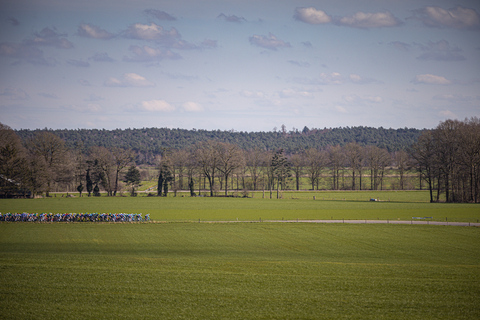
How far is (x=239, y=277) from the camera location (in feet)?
58.2

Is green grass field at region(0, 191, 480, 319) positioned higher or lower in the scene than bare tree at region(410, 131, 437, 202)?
lower

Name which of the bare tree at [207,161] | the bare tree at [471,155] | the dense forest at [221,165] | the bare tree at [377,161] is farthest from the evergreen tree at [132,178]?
the bare tree at [471,155]

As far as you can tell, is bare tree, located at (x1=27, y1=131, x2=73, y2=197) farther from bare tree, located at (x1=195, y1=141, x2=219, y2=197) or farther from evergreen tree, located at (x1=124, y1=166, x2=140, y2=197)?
bare tree, located at (x1=195, y1=141, x2=219, y2=197)

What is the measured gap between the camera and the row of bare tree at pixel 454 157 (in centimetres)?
6344

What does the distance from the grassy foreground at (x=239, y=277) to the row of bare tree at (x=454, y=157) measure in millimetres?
37300

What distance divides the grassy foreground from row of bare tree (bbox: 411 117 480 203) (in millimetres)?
37300

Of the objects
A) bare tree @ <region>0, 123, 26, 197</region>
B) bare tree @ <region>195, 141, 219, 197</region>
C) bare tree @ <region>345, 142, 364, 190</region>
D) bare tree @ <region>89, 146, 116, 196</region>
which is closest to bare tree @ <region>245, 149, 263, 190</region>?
Result: bare tree @ <region>195, 141, 219, 197</region>

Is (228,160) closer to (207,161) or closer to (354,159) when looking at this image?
(207,161)

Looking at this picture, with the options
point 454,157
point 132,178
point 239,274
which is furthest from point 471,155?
point 132,178

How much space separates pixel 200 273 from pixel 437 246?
811 inches

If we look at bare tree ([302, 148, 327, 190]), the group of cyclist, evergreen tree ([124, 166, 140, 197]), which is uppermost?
bare tree ([302, 148, 327, 190])

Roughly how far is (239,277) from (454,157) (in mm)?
63437

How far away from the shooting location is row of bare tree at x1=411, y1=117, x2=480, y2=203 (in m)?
63.4

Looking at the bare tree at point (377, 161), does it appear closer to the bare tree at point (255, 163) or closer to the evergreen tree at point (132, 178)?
the bare tree at point (255, 163)
